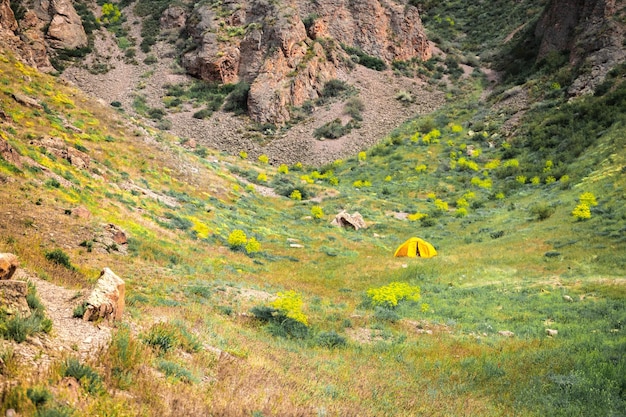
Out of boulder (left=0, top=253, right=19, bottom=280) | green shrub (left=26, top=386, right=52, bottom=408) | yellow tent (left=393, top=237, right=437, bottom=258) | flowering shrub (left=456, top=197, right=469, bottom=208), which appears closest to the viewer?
green shrub (left=26, top=386, right=52, bottom=408)

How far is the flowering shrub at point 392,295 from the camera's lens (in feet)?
48.5

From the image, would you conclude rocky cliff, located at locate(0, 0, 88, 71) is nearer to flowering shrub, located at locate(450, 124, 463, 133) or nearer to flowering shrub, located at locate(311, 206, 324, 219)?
flowering shrub, located at locate(311, 206, 324, 219)

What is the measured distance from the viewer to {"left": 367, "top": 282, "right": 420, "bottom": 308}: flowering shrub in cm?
1479

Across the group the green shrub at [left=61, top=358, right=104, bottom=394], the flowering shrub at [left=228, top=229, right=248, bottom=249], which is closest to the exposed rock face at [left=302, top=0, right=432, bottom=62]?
the flowering shrub at [left=228, top=229, right=248, bottom=249]

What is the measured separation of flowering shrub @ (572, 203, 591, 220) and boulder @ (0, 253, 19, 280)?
952 inches

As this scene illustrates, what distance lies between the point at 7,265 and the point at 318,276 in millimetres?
13994

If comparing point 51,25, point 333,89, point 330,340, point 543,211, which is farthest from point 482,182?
point 51,25

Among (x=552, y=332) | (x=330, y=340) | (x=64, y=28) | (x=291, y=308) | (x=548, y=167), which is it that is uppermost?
(x=64, y=28)

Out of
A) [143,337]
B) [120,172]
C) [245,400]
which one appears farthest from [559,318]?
[120,172]

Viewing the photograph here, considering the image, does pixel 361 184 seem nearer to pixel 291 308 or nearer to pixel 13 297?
pixel 291 308

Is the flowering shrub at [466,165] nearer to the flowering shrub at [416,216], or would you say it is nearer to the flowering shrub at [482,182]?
the flowering shrub at [482,182]

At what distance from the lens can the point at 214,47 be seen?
60250mm

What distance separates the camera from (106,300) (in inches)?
269

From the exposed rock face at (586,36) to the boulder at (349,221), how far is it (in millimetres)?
28423
